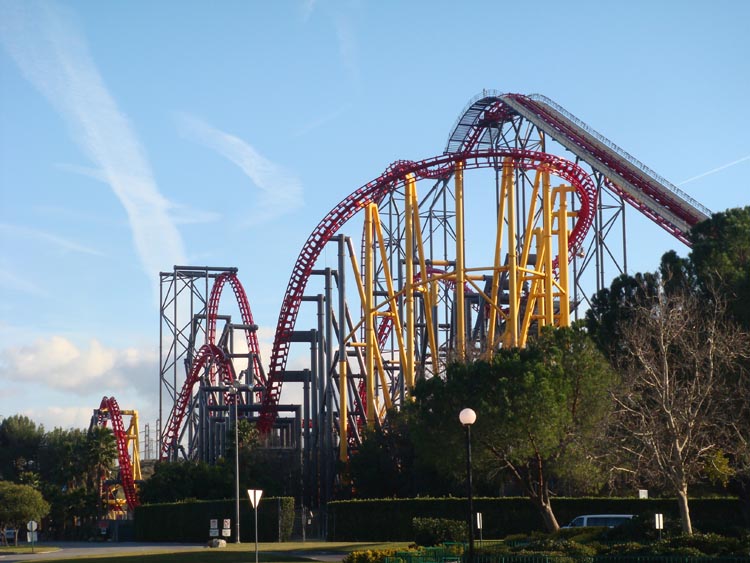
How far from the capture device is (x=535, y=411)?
36219 millimetres

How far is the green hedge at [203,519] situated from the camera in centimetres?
4953

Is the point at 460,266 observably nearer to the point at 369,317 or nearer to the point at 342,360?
the point at 369,317

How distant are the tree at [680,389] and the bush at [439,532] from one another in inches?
223

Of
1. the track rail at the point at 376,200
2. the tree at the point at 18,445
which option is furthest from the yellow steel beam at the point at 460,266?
the tree at the point at 18,445

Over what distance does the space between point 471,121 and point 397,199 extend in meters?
5.36

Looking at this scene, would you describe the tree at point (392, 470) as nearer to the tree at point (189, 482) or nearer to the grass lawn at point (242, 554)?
the grass lawn at point (242, 554)

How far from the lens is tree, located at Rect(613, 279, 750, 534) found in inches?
1254

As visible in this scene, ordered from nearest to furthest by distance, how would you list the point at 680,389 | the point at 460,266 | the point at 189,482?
the point at 680,389, the point at 460,266, the point at 189,482

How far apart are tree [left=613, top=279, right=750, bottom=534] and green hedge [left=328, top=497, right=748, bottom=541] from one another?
14.9 ft

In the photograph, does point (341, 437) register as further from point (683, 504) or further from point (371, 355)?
point (683, 504)

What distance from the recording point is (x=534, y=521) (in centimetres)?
4359

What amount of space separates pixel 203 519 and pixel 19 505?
14070mm

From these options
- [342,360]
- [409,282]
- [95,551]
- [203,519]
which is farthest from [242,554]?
[342,360]

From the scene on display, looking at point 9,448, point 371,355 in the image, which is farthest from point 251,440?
point 9,448
